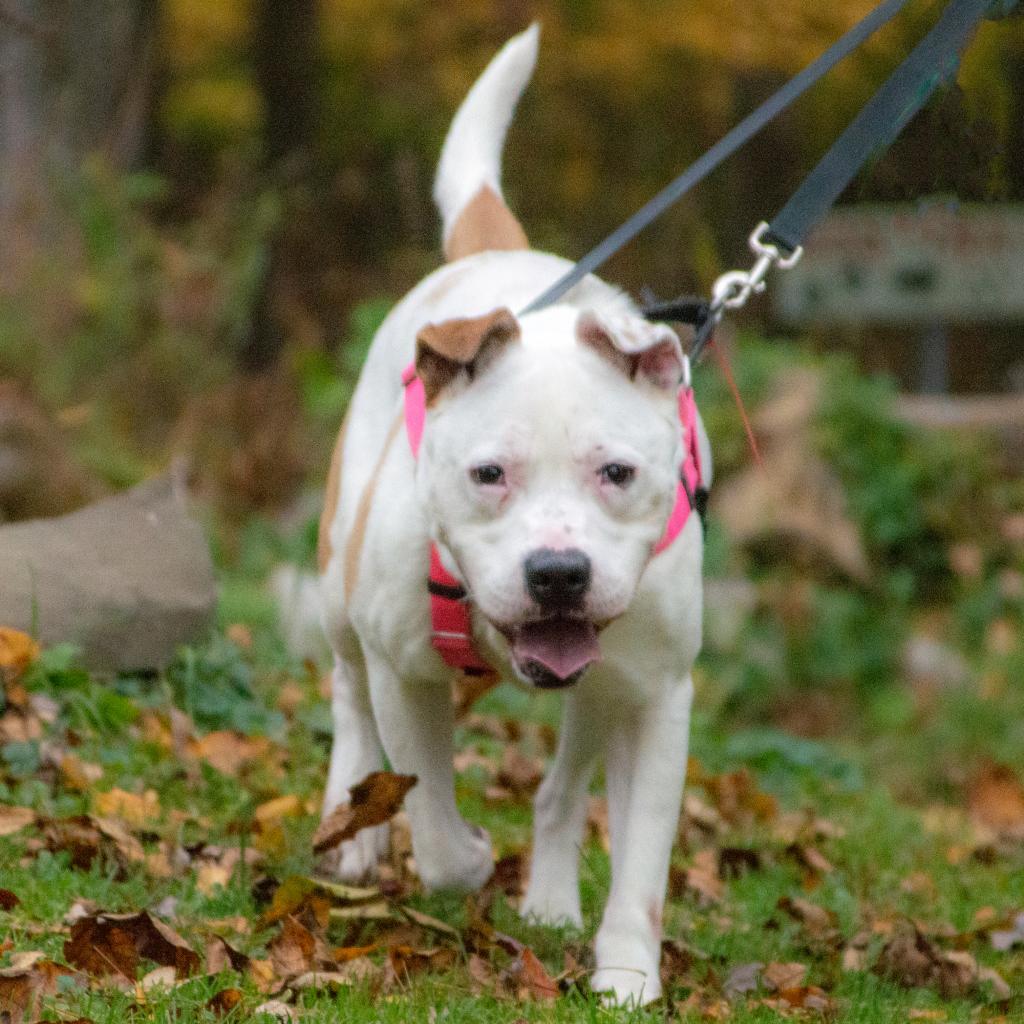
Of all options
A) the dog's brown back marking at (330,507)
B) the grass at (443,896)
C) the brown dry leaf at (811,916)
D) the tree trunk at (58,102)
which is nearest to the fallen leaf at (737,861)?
the grass at (443,896)

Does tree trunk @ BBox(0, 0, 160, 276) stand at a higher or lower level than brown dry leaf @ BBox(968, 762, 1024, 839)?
higher

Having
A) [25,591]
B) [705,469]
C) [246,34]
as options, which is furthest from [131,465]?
[246,34]

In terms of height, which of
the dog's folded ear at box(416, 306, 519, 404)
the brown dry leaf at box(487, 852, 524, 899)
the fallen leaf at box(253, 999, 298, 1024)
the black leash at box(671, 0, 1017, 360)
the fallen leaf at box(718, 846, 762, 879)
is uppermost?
the black leash at box(671, 0, 1017, 360)

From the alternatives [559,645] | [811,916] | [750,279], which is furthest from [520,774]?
[559,645]

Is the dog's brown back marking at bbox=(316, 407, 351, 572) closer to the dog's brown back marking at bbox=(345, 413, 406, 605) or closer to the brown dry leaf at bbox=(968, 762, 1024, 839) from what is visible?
the dog's brown back marking at bbox=(345, 413, 406, 605)

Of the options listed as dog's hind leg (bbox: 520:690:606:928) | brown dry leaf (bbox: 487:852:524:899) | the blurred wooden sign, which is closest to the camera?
dog's hind leg (bbox: 520:690:606:928)

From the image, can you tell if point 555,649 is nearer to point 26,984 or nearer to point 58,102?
point 26,984

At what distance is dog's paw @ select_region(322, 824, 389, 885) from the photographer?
14.0 ft

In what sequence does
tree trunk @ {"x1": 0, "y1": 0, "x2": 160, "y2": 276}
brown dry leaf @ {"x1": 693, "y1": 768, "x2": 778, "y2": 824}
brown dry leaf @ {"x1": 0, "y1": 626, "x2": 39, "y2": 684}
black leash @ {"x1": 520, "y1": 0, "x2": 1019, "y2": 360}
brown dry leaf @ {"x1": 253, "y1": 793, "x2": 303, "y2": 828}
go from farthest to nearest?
tree trunk @ {"x1": 0, "y1": 0, "x2": 160, "y2": 276} < brown dry leaf @ {"x1": 693, "y1": 768, "x2": 778, "y2": 824} < brown dry leaf @ {"x1": 0, "y1": 626, "x2": 39, "y2": 684} < brown dry leaf @ {"x1": 253, "y1": 793, "x2": 303, "y2": 828} < black leash @ {"x1": 520, "y1": 0, "x2": 1019, "y2": 360}

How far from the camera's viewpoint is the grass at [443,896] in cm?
345

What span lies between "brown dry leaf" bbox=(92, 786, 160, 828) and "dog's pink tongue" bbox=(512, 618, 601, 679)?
1531 mm

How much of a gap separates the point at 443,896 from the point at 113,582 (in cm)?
170

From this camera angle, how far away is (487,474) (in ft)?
10.5

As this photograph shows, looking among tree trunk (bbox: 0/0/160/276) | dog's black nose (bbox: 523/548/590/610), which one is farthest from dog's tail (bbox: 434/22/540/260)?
tree trunk (bbox: 0/0/160/276)
